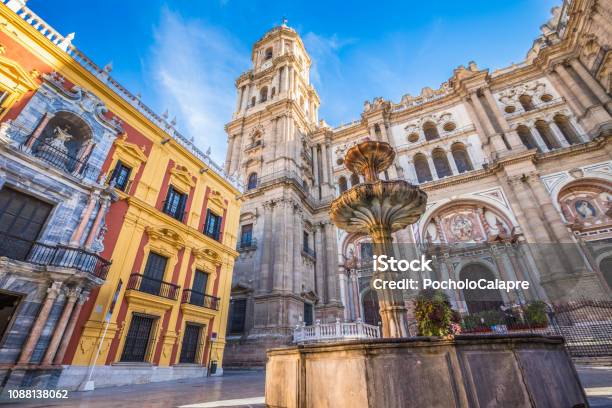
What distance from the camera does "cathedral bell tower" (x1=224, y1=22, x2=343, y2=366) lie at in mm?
15492

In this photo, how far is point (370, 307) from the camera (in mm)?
18359

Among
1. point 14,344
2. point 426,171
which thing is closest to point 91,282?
point 14,344

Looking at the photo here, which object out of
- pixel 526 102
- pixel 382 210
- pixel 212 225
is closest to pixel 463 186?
pixel 526 102

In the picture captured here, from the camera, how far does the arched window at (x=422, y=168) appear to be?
70.1 ft

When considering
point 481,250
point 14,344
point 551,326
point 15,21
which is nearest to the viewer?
point 14,344

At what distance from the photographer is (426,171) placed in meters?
21.7

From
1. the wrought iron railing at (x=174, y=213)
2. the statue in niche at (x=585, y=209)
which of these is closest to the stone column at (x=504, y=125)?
the statue in niche at (x=585, y=209)

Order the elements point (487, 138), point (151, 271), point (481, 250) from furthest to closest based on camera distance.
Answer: point (487, 138) < point (481, 250) < point (151, 271)

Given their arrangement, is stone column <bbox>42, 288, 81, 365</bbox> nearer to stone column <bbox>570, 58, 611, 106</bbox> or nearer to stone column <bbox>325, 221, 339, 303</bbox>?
stone column <bbox>325, 221, 339, 303</bbox>

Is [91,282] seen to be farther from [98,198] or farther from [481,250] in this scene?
[481,250]

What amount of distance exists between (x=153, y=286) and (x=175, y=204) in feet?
11.7

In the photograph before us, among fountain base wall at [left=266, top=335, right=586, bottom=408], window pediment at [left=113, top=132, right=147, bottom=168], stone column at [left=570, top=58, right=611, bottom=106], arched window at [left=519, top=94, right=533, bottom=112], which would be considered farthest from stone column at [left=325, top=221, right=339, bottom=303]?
stone column at [left=570, top=58, right=611, bottom=106]

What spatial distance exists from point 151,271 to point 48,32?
8790 mm

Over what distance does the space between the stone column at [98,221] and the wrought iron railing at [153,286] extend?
173 cm
